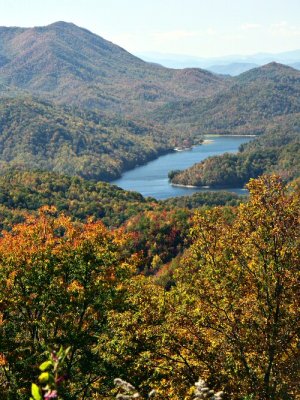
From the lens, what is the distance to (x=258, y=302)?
18.9 meters

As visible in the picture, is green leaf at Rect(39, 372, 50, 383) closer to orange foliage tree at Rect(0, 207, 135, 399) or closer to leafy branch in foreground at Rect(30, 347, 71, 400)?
leafy branch in foreground at Rect(30, 347, 71, 400)

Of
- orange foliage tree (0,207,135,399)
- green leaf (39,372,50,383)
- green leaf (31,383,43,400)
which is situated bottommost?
orange foliage tree (0,207,135,399)

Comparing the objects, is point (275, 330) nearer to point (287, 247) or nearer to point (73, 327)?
point (287, 247)

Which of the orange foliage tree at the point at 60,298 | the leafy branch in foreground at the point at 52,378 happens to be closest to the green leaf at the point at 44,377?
the leafy branch in foreground at the point at 52,378

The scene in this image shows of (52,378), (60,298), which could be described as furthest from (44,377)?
(60,298)

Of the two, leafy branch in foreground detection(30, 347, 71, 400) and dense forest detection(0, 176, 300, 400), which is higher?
leafy branch in foreground detection(30, 347, 71, 400)

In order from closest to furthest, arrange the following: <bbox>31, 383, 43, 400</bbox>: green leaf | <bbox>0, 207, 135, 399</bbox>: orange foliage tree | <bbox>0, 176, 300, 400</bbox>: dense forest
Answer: <bbox>31, 383, 43, 400</bbox>: green leaf, <bbox>0, 176, 300, 400</bbox>: dense forest, <bbox>0, 207, 135, 399</bbox>: orange foliage tree

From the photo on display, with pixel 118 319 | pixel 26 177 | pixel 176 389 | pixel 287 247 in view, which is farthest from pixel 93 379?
pixel 26 177

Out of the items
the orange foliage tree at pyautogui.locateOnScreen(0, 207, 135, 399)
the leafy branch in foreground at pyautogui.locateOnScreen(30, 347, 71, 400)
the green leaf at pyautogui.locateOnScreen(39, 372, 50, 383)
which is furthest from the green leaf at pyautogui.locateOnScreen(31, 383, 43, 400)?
the orange foliage tree at pyautogui.locateOnScreen(0, 207, 135, 399)

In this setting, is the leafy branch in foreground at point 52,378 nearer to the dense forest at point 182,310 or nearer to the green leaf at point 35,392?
the green leaf at point 35,392

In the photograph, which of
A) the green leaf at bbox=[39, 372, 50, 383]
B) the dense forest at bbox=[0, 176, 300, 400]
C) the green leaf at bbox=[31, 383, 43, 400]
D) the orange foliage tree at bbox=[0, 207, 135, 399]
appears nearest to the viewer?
the green leaf at bbox=[31, 383, 43, 400]

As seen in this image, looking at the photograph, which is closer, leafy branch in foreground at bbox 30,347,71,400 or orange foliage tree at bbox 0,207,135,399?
leafy branch in foreground at bbox 30,347,71,400

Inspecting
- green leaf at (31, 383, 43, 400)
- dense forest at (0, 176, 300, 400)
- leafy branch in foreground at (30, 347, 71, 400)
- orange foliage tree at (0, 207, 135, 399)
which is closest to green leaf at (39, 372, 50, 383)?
leafy branch in foreground at (30, 347, 71, 400)

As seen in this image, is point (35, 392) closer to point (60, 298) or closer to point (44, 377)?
point (44, 377)
